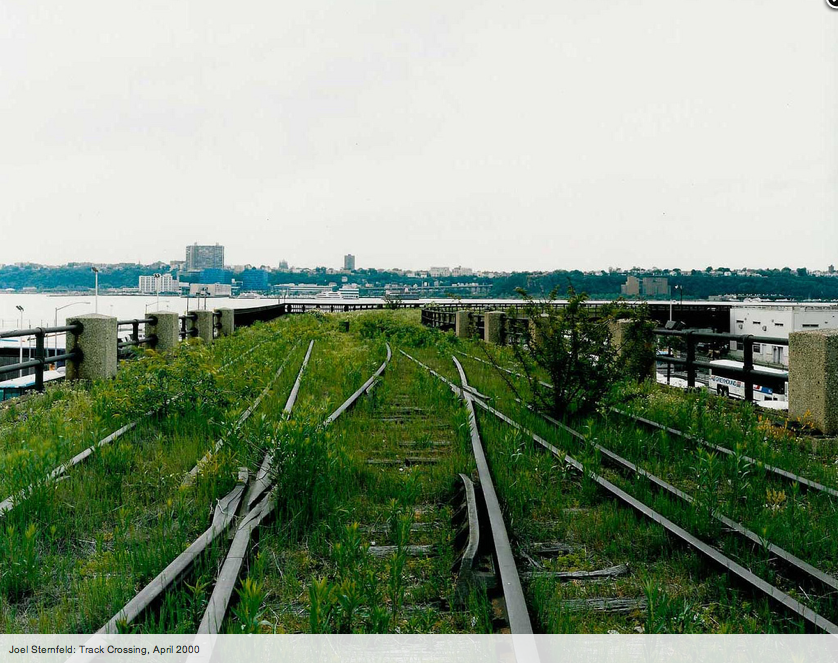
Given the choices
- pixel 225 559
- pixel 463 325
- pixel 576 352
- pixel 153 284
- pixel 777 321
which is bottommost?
pixel 777 321

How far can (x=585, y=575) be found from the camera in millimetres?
3564

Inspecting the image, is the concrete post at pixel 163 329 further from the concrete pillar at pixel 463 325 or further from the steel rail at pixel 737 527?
the steel rail at pixel 737 527

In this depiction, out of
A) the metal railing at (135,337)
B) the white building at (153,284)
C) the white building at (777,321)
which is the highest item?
the white building at (153,284)

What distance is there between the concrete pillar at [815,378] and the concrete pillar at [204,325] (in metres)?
16.7

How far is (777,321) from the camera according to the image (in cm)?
6153

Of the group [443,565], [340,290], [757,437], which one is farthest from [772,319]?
[340,290]

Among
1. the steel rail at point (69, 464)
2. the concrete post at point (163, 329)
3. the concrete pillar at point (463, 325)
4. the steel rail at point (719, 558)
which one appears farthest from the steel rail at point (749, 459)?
the concrete pillar at point (463, 325)

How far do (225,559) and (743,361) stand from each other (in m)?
7.65

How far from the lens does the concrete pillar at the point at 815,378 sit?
22.3 feet

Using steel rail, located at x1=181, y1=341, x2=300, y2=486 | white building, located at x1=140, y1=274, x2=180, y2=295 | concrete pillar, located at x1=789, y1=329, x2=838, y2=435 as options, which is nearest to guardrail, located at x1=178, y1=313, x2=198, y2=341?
steel rail, located at x1=181, y1=341, x2=300, y2=486

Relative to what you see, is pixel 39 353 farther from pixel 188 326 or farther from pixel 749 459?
pixel 749 459

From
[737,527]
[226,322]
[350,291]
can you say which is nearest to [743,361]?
[737,527]

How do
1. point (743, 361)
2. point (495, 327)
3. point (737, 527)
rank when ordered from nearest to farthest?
1. point (737, 527)
2. point (743, 361)
3. point (495, 327)

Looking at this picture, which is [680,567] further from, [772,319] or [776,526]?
[772,319]
